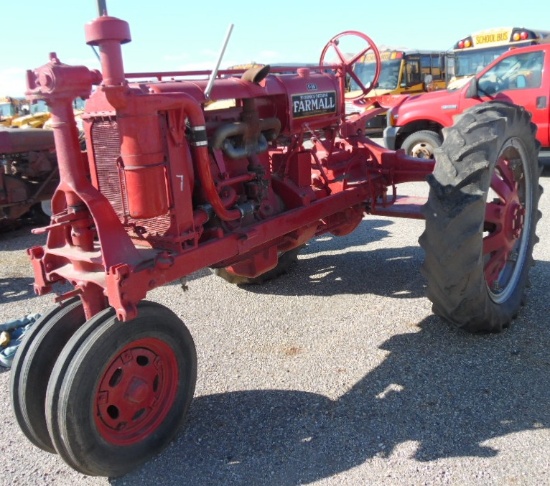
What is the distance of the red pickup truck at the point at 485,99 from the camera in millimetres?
8562

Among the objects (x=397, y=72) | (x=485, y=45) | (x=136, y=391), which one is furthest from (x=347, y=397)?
(x=397, y=72)

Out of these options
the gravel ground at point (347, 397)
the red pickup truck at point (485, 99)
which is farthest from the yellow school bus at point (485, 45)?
the gravel ground at point (347, 397)

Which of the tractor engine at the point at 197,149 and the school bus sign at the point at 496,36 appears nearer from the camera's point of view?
the tractor engine at the point at 197,149

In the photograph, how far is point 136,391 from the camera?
8.58 ft

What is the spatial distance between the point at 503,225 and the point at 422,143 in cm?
616

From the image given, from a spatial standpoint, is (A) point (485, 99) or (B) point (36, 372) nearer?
(B) point (36, 372)

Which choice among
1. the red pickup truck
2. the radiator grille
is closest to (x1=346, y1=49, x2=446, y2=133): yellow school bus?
the red pickup truck

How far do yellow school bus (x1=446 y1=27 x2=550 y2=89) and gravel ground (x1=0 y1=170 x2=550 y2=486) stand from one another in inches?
373

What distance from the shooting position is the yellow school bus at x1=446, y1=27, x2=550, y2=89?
1278 centimetres

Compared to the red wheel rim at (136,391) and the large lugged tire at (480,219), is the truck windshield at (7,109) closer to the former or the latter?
the large lugged tire at (480,219)

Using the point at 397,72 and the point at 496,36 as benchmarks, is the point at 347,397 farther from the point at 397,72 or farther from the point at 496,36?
the point at 397,72

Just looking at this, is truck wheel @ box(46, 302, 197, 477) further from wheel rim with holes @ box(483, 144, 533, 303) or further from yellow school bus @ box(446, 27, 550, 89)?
yellow school bus @ box(446, 27, 550, 89)

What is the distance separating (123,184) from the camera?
8.89ft

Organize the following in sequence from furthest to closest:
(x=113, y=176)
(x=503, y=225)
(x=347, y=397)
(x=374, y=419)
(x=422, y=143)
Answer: (x=422, y=143) < (x=503, y=225) < (x=347, y=397) < (x=374, y=419) < (x=113, y=176)
